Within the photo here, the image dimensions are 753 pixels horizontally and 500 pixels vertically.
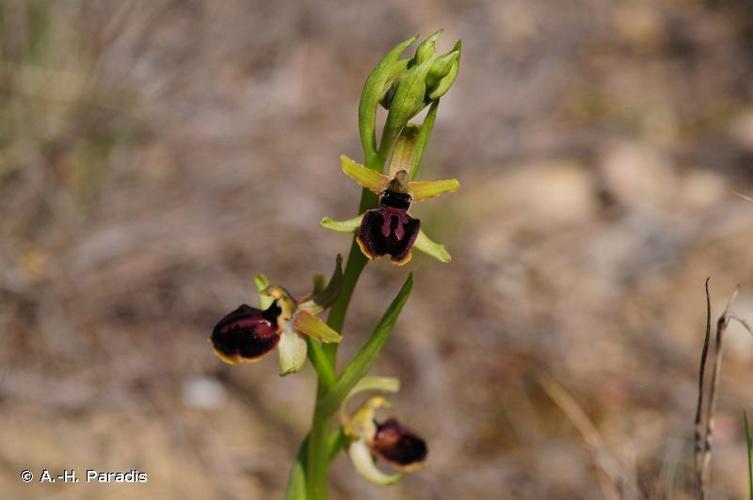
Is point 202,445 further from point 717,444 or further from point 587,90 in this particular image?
point 587,90

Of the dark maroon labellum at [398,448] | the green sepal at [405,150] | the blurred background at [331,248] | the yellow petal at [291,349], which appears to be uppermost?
the blurred background at [331,248]

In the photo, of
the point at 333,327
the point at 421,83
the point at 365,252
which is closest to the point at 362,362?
the point at 333,327

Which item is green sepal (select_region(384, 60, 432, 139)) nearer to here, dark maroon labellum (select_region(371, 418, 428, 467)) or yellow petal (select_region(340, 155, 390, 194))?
yellow petal (select_region(340, 155, 390, 194))

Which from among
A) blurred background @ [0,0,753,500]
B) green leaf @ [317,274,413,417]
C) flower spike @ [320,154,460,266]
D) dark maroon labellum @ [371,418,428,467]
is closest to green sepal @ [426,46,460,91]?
flower spike @ [320,154,460,266]

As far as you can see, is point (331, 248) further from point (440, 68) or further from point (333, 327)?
point (440, 68)

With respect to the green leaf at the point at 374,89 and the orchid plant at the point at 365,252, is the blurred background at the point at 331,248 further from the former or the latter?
the green leaf at the point at 374,89

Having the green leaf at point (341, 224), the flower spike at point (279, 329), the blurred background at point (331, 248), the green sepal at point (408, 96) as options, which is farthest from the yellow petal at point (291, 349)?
the blurred background at point (331, 248)
